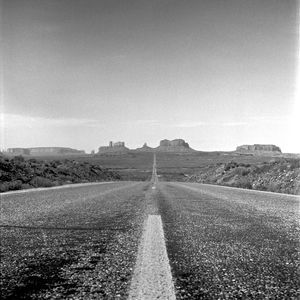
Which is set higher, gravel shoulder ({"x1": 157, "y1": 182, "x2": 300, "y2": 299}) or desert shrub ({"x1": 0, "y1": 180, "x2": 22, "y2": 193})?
gravel shoulder ({"x1": 157, "y1": 182, "x2": 300, "y2": 299})

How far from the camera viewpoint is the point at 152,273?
2.03 m

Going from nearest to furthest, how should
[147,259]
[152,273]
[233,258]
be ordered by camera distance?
[152,273] < [147,259] < [233,258]

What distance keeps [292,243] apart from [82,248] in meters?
1.88

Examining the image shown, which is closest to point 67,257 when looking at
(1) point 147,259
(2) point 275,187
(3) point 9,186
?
(1) point 147,259

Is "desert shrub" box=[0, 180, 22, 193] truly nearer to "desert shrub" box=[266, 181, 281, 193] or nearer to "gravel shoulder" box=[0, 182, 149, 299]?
"gravel shoulder" box=[0, 182, 149, 299]

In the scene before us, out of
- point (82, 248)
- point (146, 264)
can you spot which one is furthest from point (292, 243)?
point (82, 248)

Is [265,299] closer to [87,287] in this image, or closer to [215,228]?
[87,287]

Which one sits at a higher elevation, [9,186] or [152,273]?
[152,273]

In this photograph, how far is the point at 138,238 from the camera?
319 centimetres

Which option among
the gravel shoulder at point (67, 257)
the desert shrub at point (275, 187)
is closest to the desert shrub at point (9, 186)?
the gravel shoulder at point (67, 257)

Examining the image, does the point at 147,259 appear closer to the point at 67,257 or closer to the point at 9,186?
the point at 67,257

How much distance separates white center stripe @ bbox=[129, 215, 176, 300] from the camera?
170 cm

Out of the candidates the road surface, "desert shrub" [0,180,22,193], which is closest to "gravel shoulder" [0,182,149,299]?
the road surface

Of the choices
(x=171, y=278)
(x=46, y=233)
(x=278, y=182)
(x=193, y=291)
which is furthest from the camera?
(x=278, y=182)
